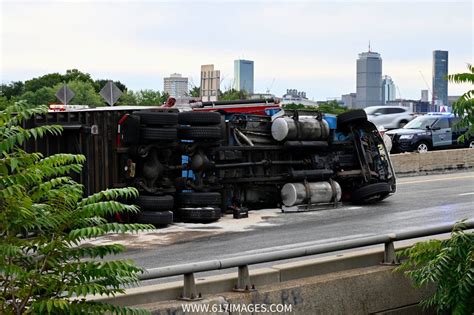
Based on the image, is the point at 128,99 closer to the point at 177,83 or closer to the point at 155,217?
the point at 177,83

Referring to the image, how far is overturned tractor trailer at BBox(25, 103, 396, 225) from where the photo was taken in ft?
52.7

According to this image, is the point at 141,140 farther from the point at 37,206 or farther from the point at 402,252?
the point at 37,206

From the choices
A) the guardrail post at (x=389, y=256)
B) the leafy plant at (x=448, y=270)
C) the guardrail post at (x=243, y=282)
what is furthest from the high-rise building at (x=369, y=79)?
the guardrail post at (x=243, y=282)

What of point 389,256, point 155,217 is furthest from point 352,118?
point 389,256

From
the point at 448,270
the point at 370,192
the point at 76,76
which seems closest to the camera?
the point at 448,270

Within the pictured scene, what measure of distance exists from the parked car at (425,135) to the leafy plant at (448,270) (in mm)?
25454

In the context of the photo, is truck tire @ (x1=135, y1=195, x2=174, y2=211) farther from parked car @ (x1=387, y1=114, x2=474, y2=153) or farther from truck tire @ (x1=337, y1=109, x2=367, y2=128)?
parked car @ (x1=387, y1=114, x2=474, y2=153)

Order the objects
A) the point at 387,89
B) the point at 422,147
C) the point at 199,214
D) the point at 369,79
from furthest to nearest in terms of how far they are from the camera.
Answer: the point at 387,89
the point at 369,79
the point at 422,147
the point at 199,214

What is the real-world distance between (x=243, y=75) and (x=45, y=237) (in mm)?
60929

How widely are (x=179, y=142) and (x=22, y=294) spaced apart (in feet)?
37.2

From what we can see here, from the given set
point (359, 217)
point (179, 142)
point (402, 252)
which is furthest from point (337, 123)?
point (402, 252)

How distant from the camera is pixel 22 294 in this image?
5617 mm

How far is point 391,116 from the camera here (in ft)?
138

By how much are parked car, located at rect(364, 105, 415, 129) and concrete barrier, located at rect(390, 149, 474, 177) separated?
33.7 ft
